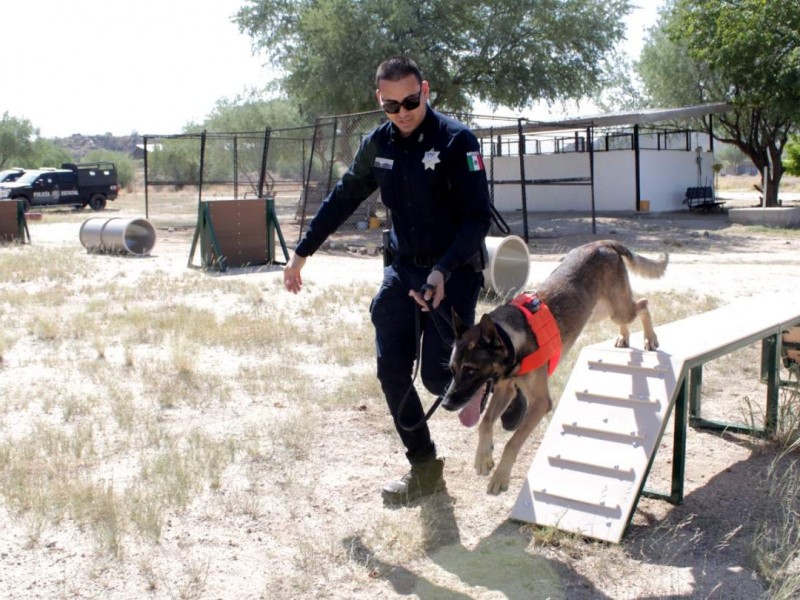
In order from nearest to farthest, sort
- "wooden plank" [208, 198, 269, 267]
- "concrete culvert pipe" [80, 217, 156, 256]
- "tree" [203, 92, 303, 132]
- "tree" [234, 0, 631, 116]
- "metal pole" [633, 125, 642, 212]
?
"wooden plank" [208, 198, 269, 267], "concrete culvert pipe" [80, 217, 156, 256], "tree" [234, 0, 631, 116], "metal pole" [633, 125, 642, 212], "tree" [203, 92, 303, 132]

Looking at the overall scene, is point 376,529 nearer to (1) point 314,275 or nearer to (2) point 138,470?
(2) point 138,470

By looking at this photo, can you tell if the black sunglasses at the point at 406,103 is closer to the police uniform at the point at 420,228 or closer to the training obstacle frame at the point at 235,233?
the police uniform at the point at 420,228

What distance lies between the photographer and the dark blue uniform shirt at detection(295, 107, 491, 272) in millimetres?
3953

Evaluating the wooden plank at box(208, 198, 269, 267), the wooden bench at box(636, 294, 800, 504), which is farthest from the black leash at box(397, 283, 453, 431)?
the wooden plank at box(208, 198, 269, 267)

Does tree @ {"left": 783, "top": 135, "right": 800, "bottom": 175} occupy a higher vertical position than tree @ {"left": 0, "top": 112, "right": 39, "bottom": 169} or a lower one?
lower

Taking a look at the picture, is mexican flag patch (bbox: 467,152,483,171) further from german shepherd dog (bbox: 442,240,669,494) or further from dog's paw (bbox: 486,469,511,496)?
dog's paw (bbox: 486,469,511,496)

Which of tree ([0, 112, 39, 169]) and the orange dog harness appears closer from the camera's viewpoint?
the orange dog harness

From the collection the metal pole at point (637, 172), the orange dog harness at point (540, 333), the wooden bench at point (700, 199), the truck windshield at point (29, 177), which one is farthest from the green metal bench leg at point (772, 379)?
the truck windshield at point (29, 177)

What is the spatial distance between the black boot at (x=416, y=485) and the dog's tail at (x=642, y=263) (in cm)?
201

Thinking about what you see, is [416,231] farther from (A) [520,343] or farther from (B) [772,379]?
(B) [772,379]

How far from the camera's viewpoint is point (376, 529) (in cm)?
406

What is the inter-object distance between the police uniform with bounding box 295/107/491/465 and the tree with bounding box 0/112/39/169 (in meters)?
54.2

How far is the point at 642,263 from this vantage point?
5715 mm

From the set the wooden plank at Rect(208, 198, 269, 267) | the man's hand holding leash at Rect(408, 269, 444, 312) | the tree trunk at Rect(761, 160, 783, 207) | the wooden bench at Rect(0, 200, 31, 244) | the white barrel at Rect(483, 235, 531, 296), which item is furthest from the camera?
the tree trunk at Rect(761, 160, 783, 207)
